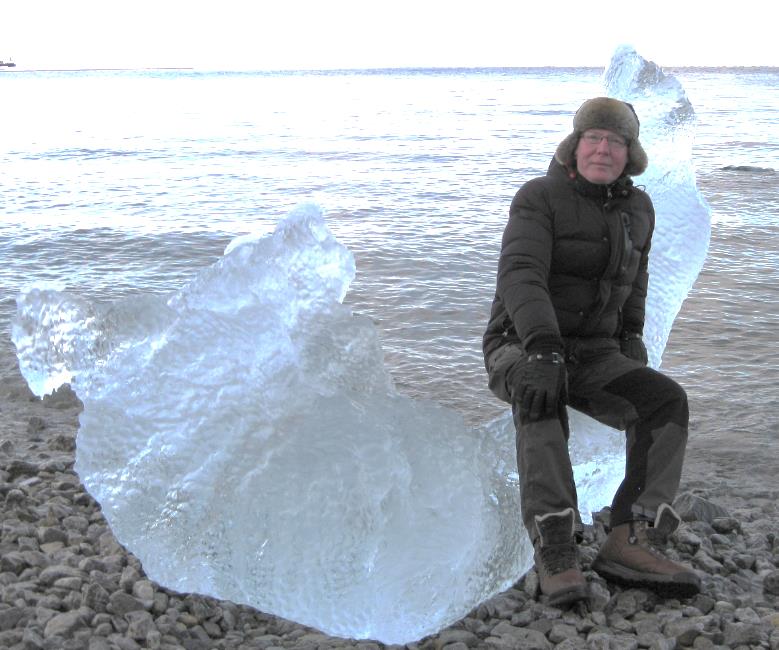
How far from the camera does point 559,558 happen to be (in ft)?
11.0

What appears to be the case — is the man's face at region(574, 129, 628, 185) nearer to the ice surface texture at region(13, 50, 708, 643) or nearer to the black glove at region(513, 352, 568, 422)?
the black glove at region(513, 352, 568, 422)

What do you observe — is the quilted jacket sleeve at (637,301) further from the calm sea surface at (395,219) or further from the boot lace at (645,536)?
the calm sea surface at (395,219)

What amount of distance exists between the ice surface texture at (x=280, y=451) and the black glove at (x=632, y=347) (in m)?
0.77

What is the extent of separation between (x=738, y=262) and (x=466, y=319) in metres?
3.76

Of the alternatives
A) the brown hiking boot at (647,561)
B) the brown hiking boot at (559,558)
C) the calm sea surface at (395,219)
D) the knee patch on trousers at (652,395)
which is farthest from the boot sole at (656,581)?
A: the calm sea surface at (395,219)

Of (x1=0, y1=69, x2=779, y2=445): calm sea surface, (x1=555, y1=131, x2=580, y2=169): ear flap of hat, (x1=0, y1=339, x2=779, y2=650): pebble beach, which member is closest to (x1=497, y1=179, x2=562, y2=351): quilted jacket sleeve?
(x1=555, y1=131, x2=580, y2=169): ear flap of hat

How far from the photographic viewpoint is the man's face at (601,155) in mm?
3725

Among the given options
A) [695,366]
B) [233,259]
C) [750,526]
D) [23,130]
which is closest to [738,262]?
[695,366]

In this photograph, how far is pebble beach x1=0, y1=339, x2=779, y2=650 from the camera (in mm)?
3230

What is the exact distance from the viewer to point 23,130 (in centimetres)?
2797

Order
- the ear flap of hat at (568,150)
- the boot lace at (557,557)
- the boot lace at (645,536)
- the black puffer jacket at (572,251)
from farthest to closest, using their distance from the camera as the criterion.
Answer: the ear flap of hat at (568,150) < the black puffer jacket at (572,251) < the boot lace at (645,536) < the boot lace at (557,557)

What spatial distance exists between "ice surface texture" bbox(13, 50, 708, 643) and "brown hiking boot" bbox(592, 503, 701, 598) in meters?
0.32

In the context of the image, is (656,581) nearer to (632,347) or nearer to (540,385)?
(540,385)

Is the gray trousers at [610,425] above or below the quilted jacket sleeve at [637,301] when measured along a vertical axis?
Result: below
